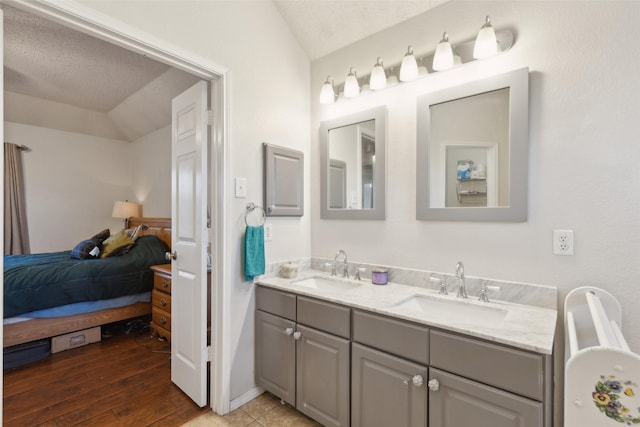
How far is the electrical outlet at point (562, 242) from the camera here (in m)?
1.37

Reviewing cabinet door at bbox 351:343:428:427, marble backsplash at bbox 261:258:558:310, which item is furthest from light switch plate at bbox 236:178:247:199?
cabinet door at bbox 351:343:428:427

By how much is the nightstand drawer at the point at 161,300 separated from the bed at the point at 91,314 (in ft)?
0.78

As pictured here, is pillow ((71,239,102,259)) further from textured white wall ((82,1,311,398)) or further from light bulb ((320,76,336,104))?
light bulb ((320,76,336,104))

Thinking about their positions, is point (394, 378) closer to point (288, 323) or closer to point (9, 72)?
point (288, 323)

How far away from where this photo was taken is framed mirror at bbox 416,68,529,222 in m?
1.48

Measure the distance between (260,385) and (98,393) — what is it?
1.14 meters

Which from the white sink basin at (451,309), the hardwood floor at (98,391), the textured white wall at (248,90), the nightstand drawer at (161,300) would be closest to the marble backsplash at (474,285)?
the white sink basin at (451,309)

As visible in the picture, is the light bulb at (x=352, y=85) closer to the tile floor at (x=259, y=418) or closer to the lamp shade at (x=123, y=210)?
the tile floor at (x=259, y=418)

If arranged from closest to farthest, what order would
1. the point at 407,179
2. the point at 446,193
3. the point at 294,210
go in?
the point at 446,193 → the point at 407,179 → the point at 294,210

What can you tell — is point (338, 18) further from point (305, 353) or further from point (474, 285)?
point (305, 353)

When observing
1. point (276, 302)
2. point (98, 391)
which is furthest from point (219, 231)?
point (98, 391)

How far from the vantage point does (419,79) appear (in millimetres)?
1830

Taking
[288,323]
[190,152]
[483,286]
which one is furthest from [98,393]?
[483,286]

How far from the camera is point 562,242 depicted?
1389mm
